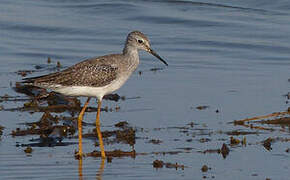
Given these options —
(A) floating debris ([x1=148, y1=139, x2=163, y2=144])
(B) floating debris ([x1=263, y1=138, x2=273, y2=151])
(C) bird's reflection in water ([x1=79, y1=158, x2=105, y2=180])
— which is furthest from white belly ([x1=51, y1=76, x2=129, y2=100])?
(B) floating debris ([x1=263, y1=138, x2=273, y2=151])

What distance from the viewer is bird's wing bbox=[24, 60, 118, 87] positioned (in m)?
10.5

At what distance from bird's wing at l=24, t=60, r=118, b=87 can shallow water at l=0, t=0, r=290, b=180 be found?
70cm

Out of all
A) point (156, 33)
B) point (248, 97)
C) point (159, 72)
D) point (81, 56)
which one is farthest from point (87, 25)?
point (248, 97)

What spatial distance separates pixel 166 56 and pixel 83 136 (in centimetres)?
584

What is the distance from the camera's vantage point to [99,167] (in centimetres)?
912

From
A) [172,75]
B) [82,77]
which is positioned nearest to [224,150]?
[82,77]

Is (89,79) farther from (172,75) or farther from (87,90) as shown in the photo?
(172,75)

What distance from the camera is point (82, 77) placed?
413 inches

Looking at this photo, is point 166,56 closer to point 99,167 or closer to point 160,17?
point 160,17

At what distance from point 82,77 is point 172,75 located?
12.3 feet

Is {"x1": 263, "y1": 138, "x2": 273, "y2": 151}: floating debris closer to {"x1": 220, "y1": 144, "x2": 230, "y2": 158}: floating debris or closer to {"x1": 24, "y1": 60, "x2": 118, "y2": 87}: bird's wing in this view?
{"x1": 220, "y1": 144, "x2": 230, "y2": 158}: floating debris

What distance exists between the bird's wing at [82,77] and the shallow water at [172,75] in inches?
27.7

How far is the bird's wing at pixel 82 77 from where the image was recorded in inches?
412

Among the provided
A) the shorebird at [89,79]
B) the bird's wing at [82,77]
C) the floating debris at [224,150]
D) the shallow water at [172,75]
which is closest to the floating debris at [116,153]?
the shallow water at [172,75]
